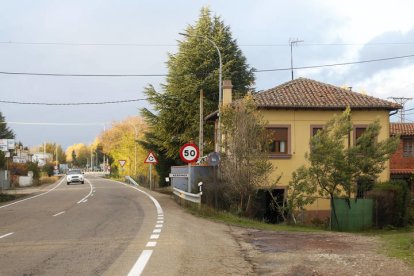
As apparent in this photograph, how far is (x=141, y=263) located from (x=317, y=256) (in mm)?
3293

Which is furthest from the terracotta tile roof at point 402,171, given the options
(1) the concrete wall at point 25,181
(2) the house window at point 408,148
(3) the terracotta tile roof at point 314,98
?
(1) the concrete wall at point 25,181

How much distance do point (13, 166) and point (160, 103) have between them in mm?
32313

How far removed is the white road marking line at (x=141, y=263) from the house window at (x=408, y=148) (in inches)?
1342

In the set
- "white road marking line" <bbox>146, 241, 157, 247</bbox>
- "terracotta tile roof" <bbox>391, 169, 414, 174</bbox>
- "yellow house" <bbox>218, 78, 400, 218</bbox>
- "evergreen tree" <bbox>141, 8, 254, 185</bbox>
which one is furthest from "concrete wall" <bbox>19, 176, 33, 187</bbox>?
"white road marking line" <bbox>146, 241, 157, 247</bbox>

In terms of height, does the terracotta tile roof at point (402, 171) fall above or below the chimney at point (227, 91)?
below

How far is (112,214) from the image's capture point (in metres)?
20.0

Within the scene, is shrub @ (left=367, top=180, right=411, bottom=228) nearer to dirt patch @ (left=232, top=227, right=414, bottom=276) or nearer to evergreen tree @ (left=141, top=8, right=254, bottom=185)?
dirt patch @ (left=232, top=227, right=414, bottom=276)

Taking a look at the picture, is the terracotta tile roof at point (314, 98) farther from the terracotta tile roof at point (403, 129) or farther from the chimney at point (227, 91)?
the terracotta tile roof at point (403, 129)

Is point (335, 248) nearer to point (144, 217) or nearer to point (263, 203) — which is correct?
point (144, 217)

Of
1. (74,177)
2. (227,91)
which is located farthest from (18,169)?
(227,91)

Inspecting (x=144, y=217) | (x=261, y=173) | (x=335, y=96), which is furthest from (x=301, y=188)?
(x=335, y=96)

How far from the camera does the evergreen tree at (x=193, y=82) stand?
4153cm

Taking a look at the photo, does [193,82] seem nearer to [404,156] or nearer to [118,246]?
[404,156]

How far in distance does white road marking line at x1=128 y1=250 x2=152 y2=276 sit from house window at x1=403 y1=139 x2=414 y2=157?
3409 cm
